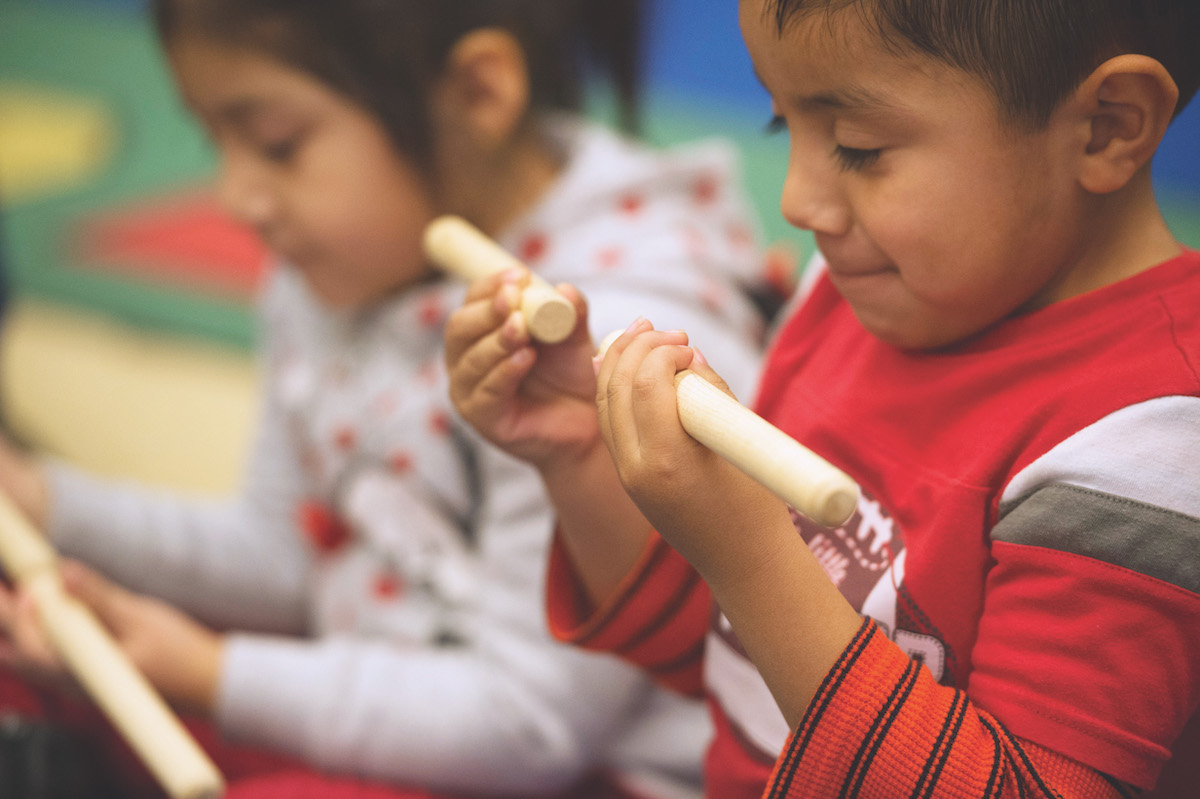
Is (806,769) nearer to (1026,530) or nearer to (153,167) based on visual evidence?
(1026,530)

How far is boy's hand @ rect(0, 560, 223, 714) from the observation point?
642 mm

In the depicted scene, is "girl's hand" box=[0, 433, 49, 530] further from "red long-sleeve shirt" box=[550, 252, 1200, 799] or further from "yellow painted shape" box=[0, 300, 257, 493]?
"red long-sleeve shirt" box=[550, 252, 1200, 799]

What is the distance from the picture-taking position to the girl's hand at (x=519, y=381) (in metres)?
0.43

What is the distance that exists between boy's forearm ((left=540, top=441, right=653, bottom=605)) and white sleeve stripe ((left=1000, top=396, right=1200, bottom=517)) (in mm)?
178

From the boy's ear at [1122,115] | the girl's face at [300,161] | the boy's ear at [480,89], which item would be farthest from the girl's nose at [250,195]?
the boy's ear at [1122,115]

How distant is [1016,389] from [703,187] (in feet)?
1.31

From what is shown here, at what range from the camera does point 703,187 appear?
73 cm

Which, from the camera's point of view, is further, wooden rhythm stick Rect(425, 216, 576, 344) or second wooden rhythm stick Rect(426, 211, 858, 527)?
wooden rhythm stick Rect(425, 216, 576, 344)

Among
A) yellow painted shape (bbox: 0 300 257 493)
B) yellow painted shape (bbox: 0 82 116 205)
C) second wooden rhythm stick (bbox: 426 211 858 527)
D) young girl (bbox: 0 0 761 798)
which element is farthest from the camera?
yellow painted shape (bbox: 0 82 116 205)

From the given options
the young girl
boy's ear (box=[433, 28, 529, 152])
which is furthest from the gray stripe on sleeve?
boy's ear (box=[433, 28, 529, 152])

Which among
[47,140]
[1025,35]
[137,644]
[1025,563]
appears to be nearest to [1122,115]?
[1025,35]

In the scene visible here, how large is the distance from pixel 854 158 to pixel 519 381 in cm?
17

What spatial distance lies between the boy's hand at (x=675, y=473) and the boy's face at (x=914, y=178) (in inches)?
3.0

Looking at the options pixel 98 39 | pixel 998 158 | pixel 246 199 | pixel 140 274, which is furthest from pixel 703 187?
pixel 98 39
